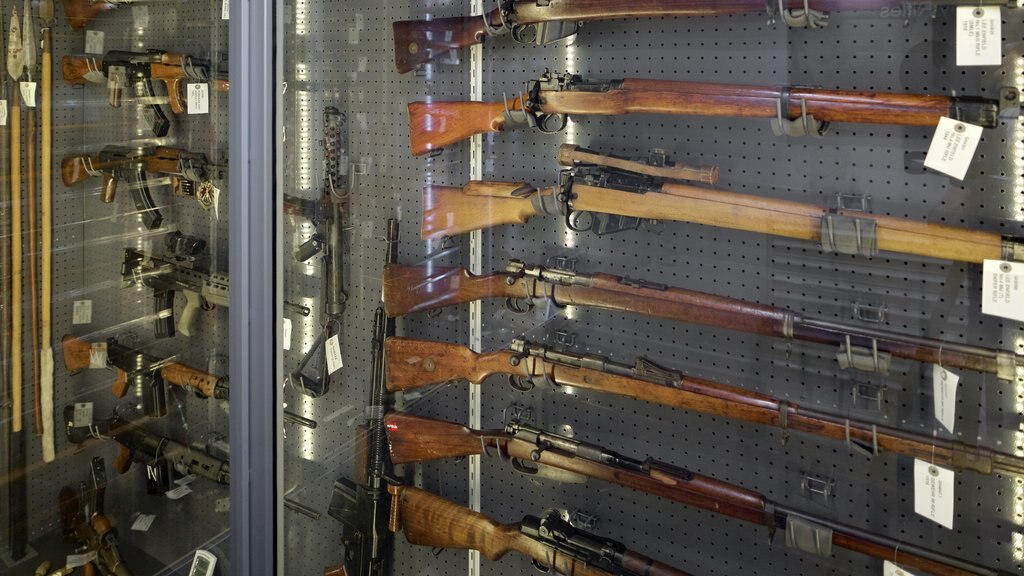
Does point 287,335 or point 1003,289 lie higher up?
point 1003,289

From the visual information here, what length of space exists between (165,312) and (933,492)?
1.70m

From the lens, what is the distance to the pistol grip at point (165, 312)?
6.32 ft

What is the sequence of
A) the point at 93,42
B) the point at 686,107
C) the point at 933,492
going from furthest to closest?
the point at 93,42, the point at 686,107, the point at 933,492

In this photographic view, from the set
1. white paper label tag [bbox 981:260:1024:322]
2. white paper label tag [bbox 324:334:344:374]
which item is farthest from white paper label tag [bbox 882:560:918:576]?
white paper label tag [bbox 324:334:344:374]

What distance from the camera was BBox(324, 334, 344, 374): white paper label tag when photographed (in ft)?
6.16

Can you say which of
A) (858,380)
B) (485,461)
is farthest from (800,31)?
(485,461)

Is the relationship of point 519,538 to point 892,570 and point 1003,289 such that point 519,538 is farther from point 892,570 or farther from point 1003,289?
point 1003,289

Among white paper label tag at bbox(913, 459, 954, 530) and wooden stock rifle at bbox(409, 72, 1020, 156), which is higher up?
wooden stock rifle at bbox(409, 72, 1020, 156)

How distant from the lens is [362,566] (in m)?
1.96

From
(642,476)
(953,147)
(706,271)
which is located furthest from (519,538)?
(953,147)

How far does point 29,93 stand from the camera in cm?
171

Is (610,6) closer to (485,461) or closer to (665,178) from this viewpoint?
(665,178)

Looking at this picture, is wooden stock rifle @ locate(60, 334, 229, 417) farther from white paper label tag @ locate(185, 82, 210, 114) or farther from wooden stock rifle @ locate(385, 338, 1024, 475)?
white paper label tag @ locate(185, 82, 210, 114)

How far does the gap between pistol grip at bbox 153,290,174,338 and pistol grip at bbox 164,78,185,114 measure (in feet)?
1.43
